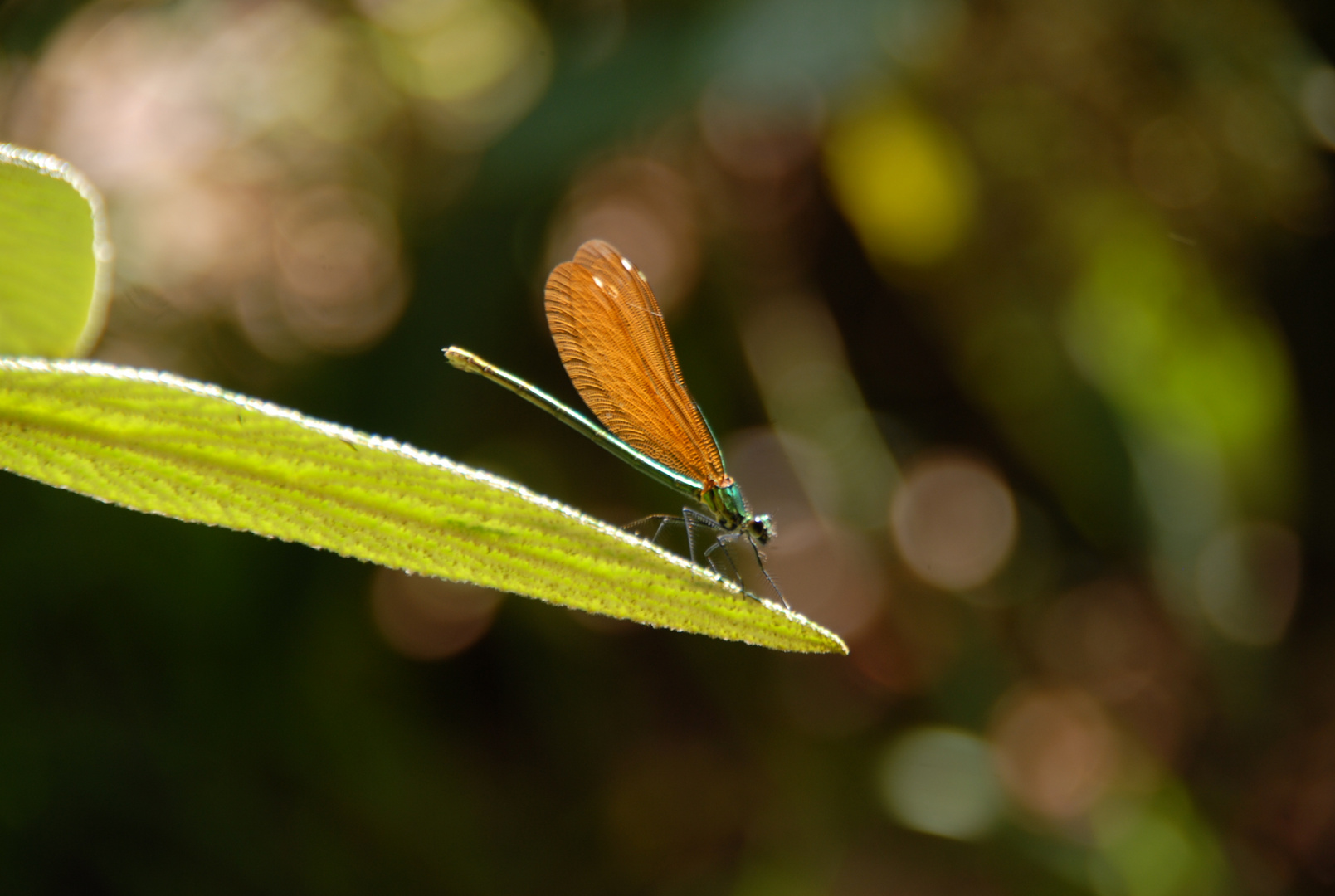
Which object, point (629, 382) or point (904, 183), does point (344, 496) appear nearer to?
point (629, 382)

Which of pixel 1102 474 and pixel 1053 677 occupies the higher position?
pixel 1102 474

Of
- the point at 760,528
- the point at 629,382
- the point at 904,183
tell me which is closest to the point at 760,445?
the point at 904,183

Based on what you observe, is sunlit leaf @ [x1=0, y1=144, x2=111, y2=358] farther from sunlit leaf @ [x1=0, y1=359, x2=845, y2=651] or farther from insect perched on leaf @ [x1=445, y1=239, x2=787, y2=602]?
insect perched on leaf @ [x1=445, y1=239, x2=787, y2=602]

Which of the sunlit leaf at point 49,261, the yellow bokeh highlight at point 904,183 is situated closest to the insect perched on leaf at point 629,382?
the sunlit leaf at point 49,261

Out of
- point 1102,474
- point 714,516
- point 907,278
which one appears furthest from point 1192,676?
point 714,516

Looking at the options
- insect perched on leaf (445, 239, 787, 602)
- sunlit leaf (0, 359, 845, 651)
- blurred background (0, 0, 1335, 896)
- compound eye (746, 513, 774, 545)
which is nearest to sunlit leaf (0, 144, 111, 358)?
sunlit leaf (0, 359, 845, 651)

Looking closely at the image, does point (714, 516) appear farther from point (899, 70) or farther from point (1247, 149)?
point (1247, 149)

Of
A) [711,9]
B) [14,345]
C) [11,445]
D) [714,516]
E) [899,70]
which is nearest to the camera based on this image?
[11,445]
